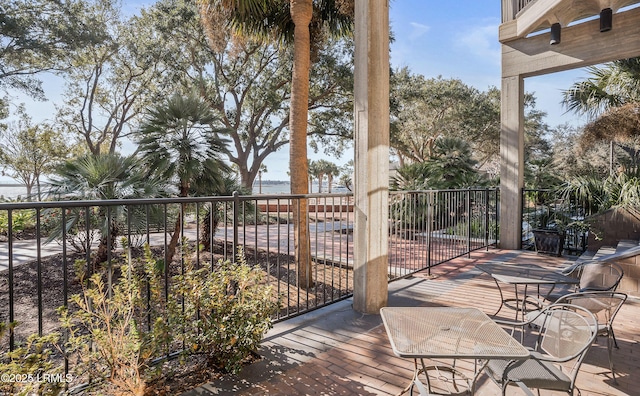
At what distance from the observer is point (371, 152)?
2.98 m

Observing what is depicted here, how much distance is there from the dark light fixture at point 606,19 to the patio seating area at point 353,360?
3760mm

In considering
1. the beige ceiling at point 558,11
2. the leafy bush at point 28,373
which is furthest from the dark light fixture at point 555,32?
the leafy bush at point 28,373

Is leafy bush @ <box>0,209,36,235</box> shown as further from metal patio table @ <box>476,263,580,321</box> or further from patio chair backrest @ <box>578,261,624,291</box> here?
patio chair backrest @ <box>578,261,624,291</box>

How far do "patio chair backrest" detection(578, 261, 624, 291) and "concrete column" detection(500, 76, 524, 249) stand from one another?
366cm

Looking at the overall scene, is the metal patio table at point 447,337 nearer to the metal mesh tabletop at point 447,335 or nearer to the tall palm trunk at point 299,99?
the metal mesh tabletop at point 447,335

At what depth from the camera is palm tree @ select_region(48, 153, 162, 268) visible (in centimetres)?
460

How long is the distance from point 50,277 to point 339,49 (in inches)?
389

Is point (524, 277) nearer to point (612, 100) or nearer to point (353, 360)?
point (353, 360)

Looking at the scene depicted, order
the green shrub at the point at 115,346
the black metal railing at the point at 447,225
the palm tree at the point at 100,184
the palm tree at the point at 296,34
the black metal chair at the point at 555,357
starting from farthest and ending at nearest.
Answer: the black metal railing at the point at 447,225
the palm tree at the point at 296,34
the palm tree at the point at 100,184
the green shrub at the point at 115,346
the black metal chair at the point at 555,357

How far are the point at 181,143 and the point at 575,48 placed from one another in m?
6.42

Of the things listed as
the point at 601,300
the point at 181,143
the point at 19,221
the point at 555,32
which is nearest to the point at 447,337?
the point at 601,300

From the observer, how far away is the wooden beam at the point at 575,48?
4.99 meters

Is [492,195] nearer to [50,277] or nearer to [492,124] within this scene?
[50,277]

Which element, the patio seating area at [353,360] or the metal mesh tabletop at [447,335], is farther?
the patio seating area at [353,360]
